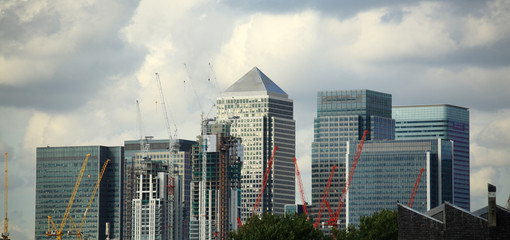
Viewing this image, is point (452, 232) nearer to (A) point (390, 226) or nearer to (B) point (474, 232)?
(B) point (474, 232)

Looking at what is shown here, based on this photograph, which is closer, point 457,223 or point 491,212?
point 491,212

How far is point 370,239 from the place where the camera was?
196000 mm

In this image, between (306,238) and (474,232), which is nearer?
(474,232)

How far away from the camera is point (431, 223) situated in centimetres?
13012

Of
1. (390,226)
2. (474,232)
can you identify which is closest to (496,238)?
(474,232)

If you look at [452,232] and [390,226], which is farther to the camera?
[390,226]

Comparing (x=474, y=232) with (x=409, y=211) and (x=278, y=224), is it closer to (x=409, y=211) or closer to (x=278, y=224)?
(x=409, y=211)

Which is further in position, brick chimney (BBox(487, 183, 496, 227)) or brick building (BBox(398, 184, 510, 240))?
brick building (BBox(398, 184, 510, 240))

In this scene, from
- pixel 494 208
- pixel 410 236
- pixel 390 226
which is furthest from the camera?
pixel 390 226

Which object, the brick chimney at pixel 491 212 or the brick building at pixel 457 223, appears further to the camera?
the brick building at pixel 457 223

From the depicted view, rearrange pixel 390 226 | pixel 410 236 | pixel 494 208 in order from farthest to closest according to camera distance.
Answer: pixel 390 226
pixel 410 236
pixel 494 208

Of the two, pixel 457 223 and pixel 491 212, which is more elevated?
pixel 491 212

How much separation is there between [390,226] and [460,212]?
219ft

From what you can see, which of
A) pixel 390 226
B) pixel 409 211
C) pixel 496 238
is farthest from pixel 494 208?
pixel 390 226
